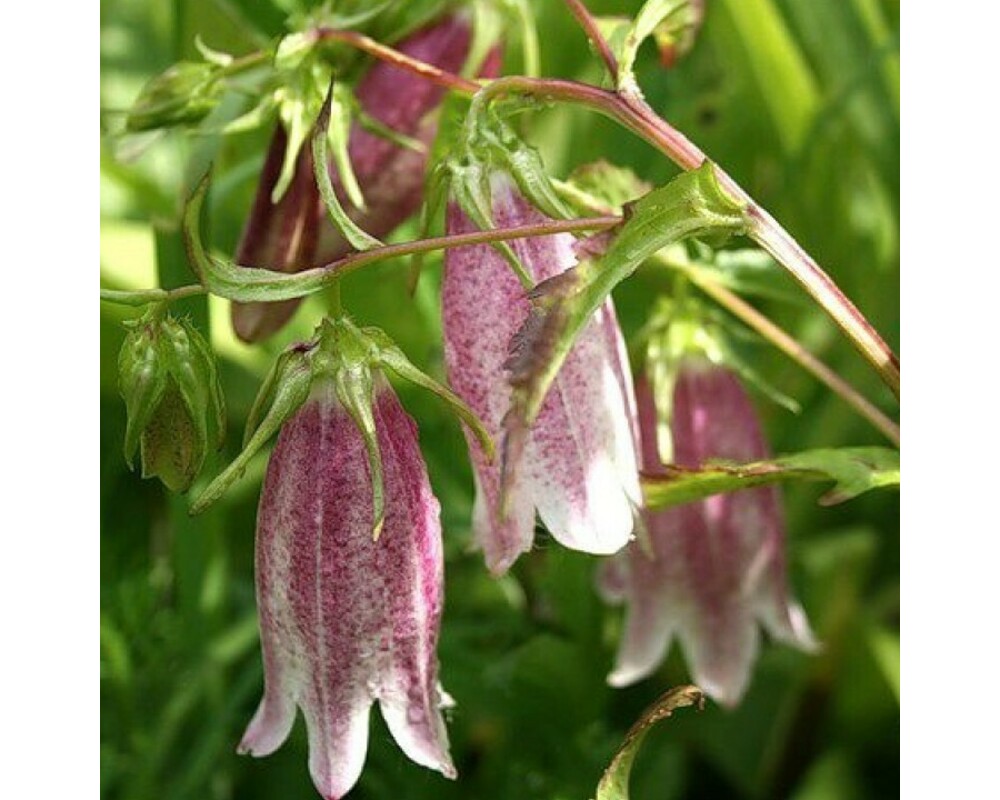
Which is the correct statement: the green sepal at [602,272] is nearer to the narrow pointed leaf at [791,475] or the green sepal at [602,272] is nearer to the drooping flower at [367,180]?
the narrow pointed leaf at [791,475]

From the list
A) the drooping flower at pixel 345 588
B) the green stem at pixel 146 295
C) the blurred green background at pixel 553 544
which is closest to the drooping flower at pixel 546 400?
the drooping flower at pixel 345 588

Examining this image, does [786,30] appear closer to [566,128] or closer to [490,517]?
[566,128]

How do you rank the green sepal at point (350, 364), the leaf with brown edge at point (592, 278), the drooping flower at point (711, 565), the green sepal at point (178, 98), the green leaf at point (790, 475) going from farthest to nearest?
the drooping flower at point (711, 565) < the green sepal at point (178, 98) < the green leaf at point (790, 475) < the green sepal at point (350, 364) < the leaf with brown edge at point (592, 278)

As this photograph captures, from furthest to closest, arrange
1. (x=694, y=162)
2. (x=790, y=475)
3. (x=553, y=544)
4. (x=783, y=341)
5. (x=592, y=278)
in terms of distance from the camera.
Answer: (x=553, y=544) < (x=783, y=341) < (x=790, y=475) < (x=694, y=162) < (x=592, y=278)

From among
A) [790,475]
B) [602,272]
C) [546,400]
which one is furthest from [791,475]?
[602,272]

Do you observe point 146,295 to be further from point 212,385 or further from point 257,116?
point 257,116


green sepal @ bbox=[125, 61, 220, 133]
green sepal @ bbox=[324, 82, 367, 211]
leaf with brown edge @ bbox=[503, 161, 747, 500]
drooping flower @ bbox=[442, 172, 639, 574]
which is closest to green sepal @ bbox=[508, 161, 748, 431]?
leaf with brown edge @ bbox=[503, 161, 747, 500]
